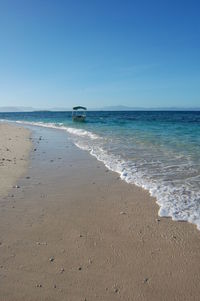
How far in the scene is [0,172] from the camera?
8.61m

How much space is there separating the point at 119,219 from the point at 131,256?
1.34m

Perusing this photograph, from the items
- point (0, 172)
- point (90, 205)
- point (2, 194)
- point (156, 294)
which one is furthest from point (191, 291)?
point (0, 172)

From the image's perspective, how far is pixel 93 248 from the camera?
14.0ft

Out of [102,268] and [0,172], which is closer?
[102,268]

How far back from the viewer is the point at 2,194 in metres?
6.61

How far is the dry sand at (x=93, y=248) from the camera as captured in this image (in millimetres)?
3340

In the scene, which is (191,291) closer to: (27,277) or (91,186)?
(27,277)

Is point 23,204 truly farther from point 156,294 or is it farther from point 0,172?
point 156,294

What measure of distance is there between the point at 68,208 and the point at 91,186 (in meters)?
1.70

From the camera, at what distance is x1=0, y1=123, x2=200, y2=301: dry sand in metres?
3.34

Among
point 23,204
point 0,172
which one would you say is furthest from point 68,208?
point 0,172

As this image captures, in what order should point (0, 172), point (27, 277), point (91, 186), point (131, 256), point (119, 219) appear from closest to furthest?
point (27, 277) → point (131, 256) → point (119, 219) → point (91, 186) → point (0, 172)

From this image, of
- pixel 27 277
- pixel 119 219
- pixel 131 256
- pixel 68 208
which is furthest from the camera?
pixel 68 208

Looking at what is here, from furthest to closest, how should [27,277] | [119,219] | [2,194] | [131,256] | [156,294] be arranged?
[2,194] → [119,219] → [131,256] → [27,277] → [156,294]
